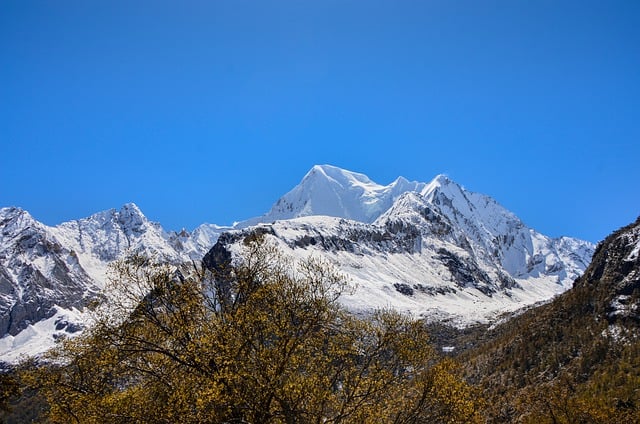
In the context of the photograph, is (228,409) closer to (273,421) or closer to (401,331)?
(273,421)

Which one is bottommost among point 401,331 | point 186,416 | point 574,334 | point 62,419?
point 62,419

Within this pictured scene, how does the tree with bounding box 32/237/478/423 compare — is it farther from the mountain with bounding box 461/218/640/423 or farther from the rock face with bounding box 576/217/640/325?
the rock face with bounding box 576/217/640/325

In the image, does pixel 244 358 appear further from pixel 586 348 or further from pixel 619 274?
pixel 619 274

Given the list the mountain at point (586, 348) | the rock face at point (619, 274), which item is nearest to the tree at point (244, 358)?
the mountain at point (586, 348)

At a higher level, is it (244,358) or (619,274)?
(619,274)

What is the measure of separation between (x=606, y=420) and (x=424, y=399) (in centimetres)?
3375

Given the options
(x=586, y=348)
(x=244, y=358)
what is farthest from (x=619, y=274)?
(x=244, y=358)

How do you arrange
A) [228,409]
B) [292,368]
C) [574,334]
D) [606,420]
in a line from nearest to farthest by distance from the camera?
[228,409] → [292,368] → [606,420] → [574,334]

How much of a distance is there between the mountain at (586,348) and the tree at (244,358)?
4250 cm

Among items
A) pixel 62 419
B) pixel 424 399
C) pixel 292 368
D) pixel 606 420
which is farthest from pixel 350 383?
pixel 606 420

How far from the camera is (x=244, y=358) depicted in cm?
2470

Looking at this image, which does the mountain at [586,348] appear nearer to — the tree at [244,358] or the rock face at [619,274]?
the rock face at [619,274]

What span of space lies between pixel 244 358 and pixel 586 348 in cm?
11021

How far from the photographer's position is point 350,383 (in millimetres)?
25984
